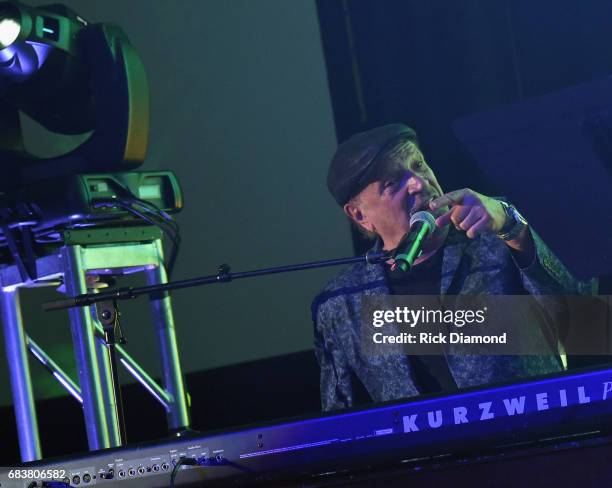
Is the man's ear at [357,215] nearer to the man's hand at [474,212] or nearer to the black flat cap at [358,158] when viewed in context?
the black flat cap at [358,158]

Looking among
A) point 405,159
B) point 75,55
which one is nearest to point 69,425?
point 75,55

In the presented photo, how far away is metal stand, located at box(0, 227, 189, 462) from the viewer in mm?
2219

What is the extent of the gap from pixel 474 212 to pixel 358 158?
36 cm

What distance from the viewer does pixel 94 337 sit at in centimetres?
226

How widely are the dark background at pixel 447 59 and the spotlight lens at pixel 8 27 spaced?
0.78 metres

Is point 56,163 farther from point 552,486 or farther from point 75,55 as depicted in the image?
point 552,486

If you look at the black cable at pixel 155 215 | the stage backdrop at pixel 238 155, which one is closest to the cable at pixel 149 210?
the black cable at pixel 155 215

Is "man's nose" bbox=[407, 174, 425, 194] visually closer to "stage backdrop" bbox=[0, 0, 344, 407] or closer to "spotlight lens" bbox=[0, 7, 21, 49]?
"stage backdrop" bbox=[0, 0, 344, 407]

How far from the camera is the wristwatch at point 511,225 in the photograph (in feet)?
6.89

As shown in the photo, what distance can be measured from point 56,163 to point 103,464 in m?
0.97

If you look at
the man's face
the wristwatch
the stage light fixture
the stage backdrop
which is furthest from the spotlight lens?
the wristwatch

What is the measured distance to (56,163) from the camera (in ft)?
7.64

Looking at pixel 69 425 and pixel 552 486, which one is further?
pixel 69 425

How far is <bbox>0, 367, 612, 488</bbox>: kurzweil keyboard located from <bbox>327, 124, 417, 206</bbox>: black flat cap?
95 cm
